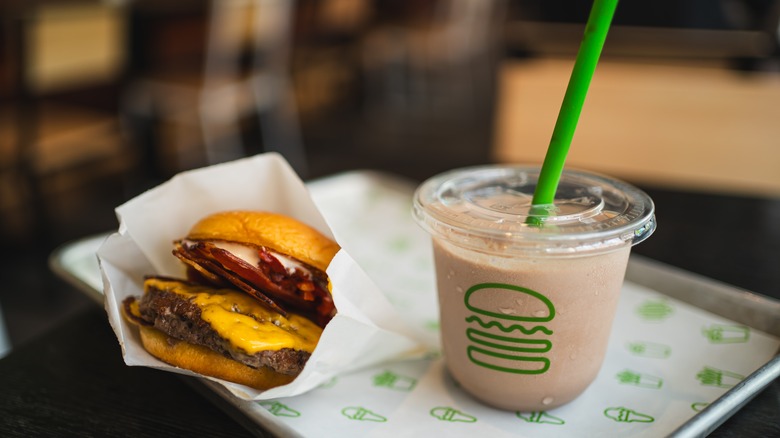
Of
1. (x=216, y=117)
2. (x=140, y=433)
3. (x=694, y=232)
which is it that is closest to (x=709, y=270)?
(x=694, y=232)

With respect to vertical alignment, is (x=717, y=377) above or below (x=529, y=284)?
below

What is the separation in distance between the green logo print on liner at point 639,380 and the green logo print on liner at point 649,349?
50mm

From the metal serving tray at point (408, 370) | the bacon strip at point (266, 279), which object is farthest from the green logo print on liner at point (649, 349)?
the bacon strip at point (266, 279)

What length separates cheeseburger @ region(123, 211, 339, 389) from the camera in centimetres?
61

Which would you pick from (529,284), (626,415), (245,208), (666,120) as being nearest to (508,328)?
(529,284)

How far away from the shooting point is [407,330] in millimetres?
782

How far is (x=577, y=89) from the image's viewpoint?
56 centimetres

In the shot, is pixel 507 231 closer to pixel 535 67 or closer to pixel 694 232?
pixel 694 232

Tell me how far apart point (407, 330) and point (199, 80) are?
115 inches

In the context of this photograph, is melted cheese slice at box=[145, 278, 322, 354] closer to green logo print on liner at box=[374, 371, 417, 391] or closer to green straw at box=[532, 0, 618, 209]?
green logo print on liner at box=[374, 371, 417, 391]

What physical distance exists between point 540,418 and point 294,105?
14.5 feet

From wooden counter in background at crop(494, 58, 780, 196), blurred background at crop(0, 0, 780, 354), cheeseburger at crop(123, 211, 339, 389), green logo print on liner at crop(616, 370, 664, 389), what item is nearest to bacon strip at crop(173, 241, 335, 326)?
cheeseburger at crop(123, 211, 339, 389)

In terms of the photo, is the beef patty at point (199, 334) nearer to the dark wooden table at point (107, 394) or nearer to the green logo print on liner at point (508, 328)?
the dark wooden table at point (107, 394)

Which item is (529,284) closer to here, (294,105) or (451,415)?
(451,415)
